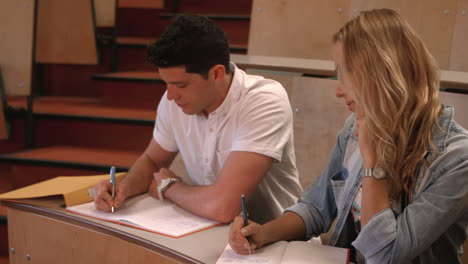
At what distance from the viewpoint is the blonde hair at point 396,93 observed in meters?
0.98

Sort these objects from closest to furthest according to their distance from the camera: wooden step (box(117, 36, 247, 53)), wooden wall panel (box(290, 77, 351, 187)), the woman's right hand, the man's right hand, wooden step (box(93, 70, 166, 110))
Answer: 1. the woman's right hand
2. the man's right hand
3. wooden wall panel (box(290, 77, 351, 187))
4. wooden step (box(93, 70, 166, 110))
5. wooden step (box(117, 36, 247, 53))

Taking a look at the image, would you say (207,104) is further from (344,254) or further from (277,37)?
(277,37)

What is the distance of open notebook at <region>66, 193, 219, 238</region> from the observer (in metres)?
1.18

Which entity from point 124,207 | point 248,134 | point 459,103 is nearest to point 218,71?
point 248,134

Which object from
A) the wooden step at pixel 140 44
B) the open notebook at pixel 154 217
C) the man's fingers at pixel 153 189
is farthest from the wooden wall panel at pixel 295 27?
the open notebook at pixel 154 217

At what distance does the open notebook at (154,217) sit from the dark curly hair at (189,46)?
387 mm

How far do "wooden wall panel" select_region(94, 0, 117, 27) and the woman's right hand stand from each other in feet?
7.95

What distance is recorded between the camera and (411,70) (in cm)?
100

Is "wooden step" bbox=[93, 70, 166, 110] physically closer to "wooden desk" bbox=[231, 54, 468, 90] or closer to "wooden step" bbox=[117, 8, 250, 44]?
"wooden step" bbox=[117, 8, 250, 44]

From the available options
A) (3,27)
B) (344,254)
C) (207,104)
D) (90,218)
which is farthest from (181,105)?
(3,27)

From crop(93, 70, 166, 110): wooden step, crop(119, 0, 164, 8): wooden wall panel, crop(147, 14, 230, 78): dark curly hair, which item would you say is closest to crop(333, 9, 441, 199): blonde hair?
crop(147, 14, 230, 78): dark curly hair

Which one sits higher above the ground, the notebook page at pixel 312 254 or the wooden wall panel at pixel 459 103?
the wooden wall panel at pixel 459 103

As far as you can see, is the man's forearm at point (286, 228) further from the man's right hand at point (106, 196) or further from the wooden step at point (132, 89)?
the wooden step at point (132, 89)


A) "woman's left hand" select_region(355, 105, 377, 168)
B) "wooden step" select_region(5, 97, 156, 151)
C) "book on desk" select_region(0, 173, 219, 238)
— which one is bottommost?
"wooden step" select_region(5, 97, 156, 151)
